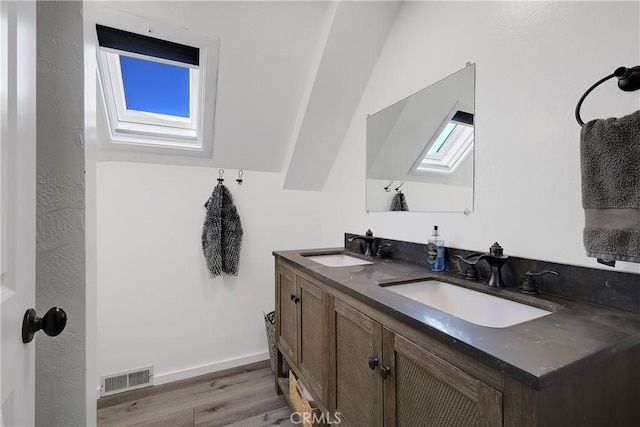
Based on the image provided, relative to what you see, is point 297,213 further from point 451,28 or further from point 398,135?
point 451,28

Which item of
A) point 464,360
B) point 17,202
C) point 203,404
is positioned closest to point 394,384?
point 464,360

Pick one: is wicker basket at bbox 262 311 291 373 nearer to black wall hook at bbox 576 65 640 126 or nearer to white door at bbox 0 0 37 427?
white door at bbox 0 0 37 427

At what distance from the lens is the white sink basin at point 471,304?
958 mm

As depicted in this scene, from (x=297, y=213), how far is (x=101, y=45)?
168cm

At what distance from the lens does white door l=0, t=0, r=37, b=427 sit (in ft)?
1.55

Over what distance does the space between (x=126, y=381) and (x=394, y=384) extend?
203 centimetres

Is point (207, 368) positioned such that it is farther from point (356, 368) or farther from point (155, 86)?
point (155, 86)

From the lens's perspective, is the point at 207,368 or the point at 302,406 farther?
the point at 207,368

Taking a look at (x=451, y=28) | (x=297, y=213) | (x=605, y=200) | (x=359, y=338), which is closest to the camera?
(x=605, y=200)

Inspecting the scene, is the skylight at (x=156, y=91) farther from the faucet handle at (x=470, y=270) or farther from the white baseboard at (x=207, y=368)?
the faucet handle at (x=470, y=270)

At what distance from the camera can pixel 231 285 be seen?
2.35 metres

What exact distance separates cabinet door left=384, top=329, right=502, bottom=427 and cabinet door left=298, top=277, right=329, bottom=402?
423 millimetres

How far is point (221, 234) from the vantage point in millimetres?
2246

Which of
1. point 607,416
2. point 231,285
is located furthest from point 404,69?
point 231,285
